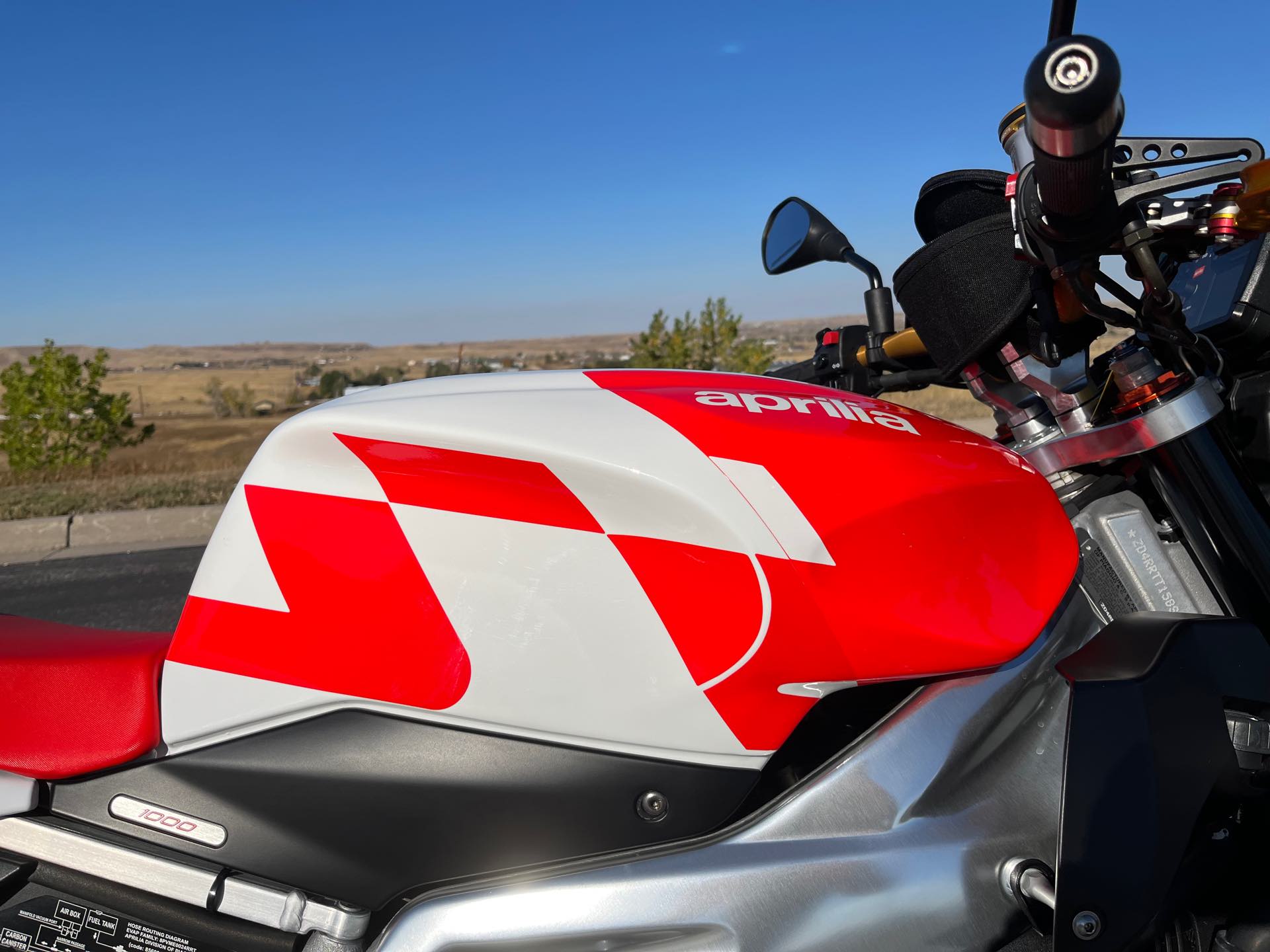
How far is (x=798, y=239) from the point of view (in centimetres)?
190

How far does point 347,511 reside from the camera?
1153 mm

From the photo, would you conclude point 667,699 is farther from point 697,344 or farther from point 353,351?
point 353,351

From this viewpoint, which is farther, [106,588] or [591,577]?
[106,588]

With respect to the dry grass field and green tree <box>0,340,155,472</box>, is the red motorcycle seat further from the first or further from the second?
green tree <box>0,340,155,472</box>

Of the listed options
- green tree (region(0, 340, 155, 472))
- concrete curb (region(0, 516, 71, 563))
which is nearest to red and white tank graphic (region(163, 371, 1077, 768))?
concrete curb (region(0, 516, 71, 563))

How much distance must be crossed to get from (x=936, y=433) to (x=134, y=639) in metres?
1.26

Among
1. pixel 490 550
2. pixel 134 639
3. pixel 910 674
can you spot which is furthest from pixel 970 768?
pixel 134 639

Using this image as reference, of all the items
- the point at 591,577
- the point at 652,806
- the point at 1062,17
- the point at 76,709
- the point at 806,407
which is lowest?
the point at 652,806

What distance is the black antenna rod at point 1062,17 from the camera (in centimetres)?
125

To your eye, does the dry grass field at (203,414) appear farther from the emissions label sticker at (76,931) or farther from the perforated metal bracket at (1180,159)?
the emissions label sticker at (76,931)

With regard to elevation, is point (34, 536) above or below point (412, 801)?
below

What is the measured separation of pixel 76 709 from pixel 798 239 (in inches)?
59.6

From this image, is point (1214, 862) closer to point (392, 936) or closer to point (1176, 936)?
point (1176, 936)

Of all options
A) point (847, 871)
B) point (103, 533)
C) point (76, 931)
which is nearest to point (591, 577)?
point (847, 871)
